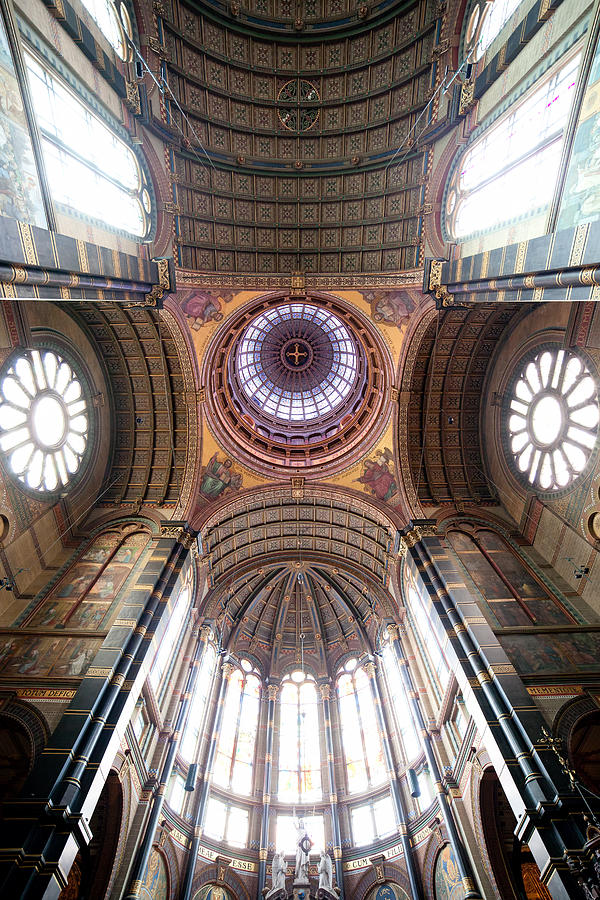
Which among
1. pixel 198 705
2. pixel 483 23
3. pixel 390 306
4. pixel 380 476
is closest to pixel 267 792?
pixel 198 705

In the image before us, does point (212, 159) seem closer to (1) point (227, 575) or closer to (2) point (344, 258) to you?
(2) point (344, 258)

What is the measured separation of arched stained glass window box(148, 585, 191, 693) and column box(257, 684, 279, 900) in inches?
328

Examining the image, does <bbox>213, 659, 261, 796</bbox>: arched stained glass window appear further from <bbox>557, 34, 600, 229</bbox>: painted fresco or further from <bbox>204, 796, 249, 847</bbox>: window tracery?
<bbox>557, 34, 600, 229</bbox>: painted fresco

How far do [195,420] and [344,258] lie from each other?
33.7 ft

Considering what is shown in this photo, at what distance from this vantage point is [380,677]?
24578mm

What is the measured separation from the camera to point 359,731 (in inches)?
942

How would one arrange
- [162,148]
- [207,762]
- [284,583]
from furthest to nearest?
[284,583] → [207,762] → [162,148]

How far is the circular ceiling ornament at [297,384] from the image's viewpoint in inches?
911

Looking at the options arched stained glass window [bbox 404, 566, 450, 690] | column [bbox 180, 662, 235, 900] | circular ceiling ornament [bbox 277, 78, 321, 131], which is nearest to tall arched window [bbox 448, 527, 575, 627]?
arched stained glass window [bbox 404, 566, 450, 690]

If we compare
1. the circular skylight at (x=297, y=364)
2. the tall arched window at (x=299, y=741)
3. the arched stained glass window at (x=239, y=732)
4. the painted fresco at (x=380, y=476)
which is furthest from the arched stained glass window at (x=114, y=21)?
the tall arched window at (x=299, y=741)

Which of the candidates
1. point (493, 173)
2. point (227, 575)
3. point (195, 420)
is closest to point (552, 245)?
point (493, 173)

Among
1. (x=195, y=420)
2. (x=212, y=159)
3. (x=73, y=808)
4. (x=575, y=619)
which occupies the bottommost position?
(x=73, y=808)

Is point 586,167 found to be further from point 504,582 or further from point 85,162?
point 504,582

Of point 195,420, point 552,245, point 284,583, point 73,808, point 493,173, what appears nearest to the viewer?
point 552,245
